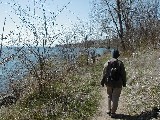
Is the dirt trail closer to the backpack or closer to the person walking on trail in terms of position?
the person walking on trail

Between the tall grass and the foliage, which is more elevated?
the foliage

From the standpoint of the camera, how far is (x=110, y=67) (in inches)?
468

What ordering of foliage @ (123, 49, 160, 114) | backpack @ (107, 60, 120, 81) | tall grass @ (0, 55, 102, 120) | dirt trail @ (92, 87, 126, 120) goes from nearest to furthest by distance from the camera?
backpack @ (107, 60, 120, 81), foliage @ (123, 49, 160, 114), dirt trail @ (92, 87, 126, 120), tall grass @ (0, 55, 102, 120)

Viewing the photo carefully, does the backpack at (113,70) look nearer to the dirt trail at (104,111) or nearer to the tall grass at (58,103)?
the dirt trail at (104,111)

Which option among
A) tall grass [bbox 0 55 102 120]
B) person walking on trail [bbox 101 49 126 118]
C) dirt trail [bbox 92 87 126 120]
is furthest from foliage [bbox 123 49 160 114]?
tall grass [bbox 0 55 102 120]

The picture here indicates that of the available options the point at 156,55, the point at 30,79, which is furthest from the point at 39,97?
the point at 156,55

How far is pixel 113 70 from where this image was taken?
1179 centimetres

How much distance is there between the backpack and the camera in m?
11.8

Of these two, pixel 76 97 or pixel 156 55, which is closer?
pixel 76 97

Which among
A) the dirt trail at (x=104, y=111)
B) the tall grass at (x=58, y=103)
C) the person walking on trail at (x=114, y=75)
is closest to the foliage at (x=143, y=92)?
the dirt trail at (x=104, y=111)

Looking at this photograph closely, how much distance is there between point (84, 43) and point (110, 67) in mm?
23615

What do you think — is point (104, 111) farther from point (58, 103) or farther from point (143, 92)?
point (58, 103)

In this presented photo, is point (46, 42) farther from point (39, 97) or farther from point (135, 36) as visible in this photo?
point (135, 36)

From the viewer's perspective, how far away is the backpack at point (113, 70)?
11797 mm
